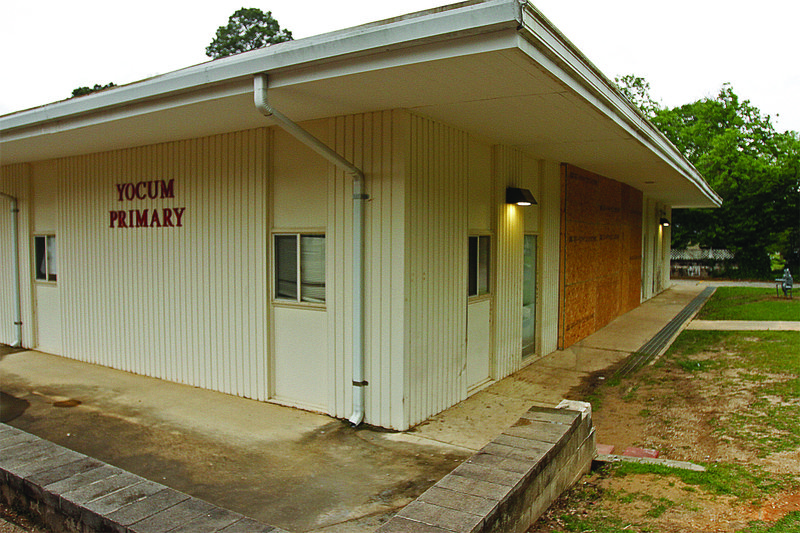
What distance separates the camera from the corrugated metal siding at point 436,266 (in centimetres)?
543

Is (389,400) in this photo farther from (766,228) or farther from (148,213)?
(766,228)

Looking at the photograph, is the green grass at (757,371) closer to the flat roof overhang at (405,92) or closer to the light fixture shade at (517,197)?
the flat roof overhang at (405,92)

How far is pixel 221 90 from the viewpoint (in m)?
4.78

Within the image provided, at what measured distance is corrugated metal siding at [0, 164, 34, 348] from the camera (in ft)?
30.3

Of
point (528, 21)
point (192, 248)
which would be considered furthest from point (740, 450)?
point (192, 248)

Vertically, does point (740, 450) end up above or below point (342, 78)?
below

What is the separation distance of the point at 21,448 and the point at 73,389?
3531 mm

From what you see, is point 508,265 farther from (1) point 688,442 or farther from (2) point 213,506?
(2) point 213,506

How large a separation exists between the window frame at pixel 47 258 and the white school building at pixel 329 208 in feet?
0.09

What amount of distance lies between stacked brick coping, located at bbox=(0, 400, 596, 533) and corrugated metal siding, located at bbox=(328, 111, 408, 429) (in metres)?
1.64

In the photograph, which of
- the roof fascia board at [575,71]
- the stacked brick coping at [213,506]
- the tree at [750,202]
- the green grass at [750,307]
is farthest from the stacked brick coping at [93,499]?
the tree at [750,202]

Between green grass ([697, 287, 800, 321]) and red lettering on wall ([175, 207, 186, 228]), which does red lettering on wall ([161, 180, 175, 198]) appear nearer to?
red lettering on wall ([175, 207, 186, 228])

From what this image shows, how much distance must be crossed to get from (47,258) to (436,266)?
6.83 metres

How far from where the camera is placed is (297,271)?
6.10 meters
